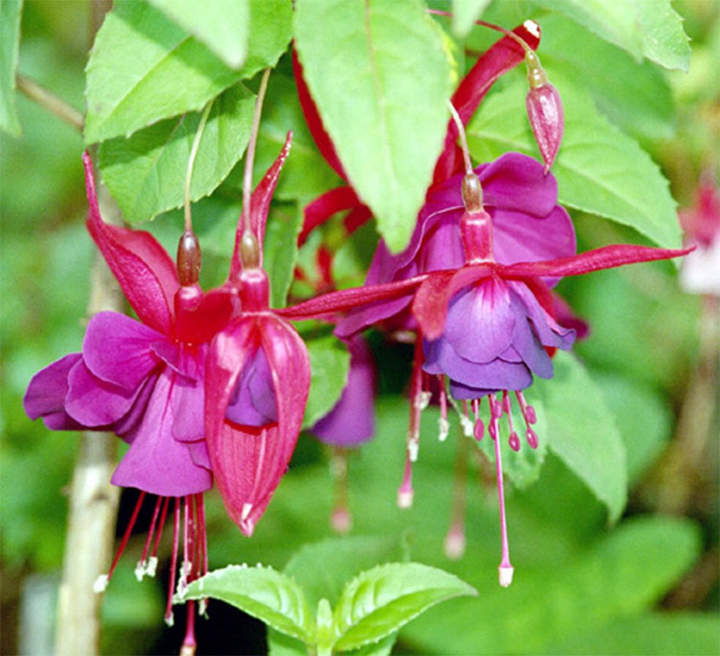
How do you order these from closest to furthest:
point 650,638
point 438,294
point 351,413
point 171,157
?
point 438,294 < point 171,157 < point 351,413 < point 650,638

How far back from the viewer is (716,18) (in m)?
2.27

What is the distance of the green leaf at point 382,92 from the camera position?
19.6 inches

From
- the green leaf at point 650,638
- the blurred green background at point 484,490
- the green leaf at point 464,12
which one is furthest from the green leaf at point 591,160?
the green leaf at point 650,638

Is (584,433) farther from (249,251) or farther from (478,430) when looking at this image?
(249,251)

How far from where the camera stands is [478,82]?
2.27ft

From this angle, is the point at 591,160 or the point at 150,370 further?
the point at 591,160

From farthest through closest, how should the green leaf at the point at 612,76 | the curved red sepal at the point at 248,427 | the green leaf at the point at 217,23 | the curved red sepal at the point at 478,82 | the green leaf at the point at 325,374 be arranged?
the green leaf at the point at 612,76
the green leaf at the point at 325,374
the curved red sepal at the point at 478,82
the curved red sepal at the point at 248,427
the green leaf at the point at 217,23

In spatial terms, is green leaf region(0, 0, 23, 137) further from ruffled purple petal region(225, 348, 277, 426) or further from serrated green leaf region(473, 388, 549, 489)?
serrated green leaf region(473, 388, 549, 489)

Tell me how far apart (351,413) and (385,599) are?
244mm

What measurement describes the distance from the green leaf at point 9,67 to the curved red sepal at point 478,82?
272 mm

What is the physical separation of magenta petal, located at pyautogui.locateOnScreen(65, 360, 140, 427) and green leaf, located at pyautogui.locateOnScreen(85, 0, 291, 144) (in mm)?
150

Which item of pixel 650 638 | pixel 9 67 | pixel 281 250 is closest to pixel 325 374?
pixel 281 250

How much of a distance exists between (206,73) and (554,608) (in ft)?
4.23

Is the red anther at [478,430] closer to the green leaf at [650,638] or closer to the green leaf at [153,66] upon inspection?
the green leaf at [153,66]
